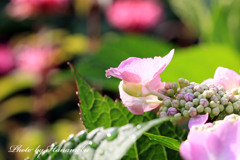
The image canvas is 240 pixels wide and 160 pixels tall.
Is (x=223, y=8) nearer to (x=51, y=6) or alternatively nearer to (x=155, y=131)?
(x=51, y=6)

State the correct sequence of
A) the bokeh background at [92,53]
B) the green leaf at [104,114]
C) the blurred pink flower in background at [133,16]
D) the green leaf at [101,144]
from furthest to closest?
the blurred pink flower in background at [133,16], the bokeh background at [92,53], the green leaf at [104,114], the green leaf at [101,144]

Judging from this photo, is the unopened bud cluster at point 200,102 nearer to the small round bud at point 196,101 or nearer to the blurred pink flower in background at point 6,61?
the small round bud at point 196,101

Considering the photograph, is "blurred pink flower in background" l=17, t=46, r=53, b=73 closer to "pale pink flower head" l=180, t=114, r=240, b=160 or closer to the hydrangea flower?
the hydrangea flower

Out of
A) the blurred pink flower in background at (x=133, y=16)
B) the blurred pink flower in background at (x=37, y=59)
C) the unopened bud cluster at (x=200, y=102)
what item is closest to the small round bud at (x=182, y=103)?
the unopened bud cluster at (x=200, y=102)

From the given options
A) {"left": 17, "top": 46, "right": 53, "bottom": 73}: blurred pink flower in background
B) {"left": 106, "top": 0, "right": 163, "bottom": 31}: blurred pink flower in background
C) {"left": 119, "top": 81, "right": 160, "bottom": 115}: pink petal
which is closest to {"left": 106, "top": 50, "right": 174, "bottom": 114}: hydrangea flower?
{"left": 119, "top": 81, "right": 160, "bottom": 115}: pink petal

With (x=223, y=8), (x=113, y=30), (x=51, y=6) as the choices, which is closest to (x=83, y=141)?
(x=223, y=8)

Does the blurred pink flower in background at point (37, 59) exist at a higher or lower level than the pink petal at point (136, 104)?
lower

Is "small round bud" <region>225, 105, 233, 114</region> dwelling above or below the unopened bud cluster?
below

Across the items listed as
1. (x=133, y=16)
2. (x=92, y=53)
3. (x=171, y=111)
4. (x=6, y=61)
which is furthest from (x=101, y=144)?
(x=6, y=61)
